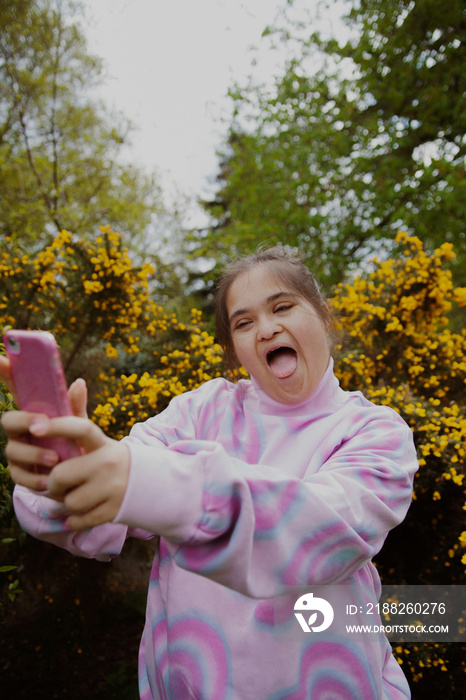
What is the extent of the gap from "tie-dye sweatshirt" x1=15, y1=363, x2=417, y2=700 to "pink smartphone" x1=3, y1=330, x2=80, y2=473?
106 millimetres

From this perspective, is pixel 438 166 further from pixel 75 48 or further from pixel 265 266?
pixel 75 48

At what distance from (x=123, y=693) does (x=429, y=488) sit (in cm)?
243

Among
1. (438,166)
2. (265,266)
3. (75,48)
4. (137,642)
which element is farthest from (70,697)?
(75,48)

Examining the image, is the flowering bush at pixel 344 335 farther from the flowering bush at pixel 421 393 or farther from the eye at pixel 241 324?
the eye at pixel 241 324

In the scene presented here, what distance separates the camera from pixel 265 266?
1.41 metres

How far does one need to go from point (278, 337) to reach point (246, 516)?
72 centimetres

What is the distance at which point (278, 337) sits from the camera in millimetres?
1285

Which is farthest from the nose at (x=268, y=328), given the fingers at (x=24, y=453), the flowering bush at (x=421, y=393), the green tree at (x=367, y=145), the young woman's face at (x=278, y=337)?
the green tree at (x=367, y=145)

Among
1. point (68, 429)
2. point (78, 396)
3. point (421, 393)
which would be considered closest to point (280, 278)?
point (78, 396)

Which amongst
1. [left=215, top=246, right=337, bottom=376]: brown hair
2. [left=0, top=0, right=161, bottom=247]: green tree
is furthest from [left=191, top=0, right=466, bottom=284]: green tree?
[left=215, top=246, right=337, bottom=376]: brown hair

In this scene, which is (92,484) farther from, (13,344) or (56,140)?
(56,140)

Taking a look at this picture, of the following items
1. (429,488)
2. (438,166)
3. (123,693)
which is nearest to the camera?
(429,488)

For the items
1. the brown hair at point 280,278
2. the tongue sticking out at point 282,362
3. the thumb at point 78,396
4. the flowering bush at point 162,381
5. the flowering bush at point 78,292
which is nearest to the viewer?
the thumb at point 78,396

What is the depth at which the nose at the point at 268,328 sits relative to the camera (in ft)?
4.19
